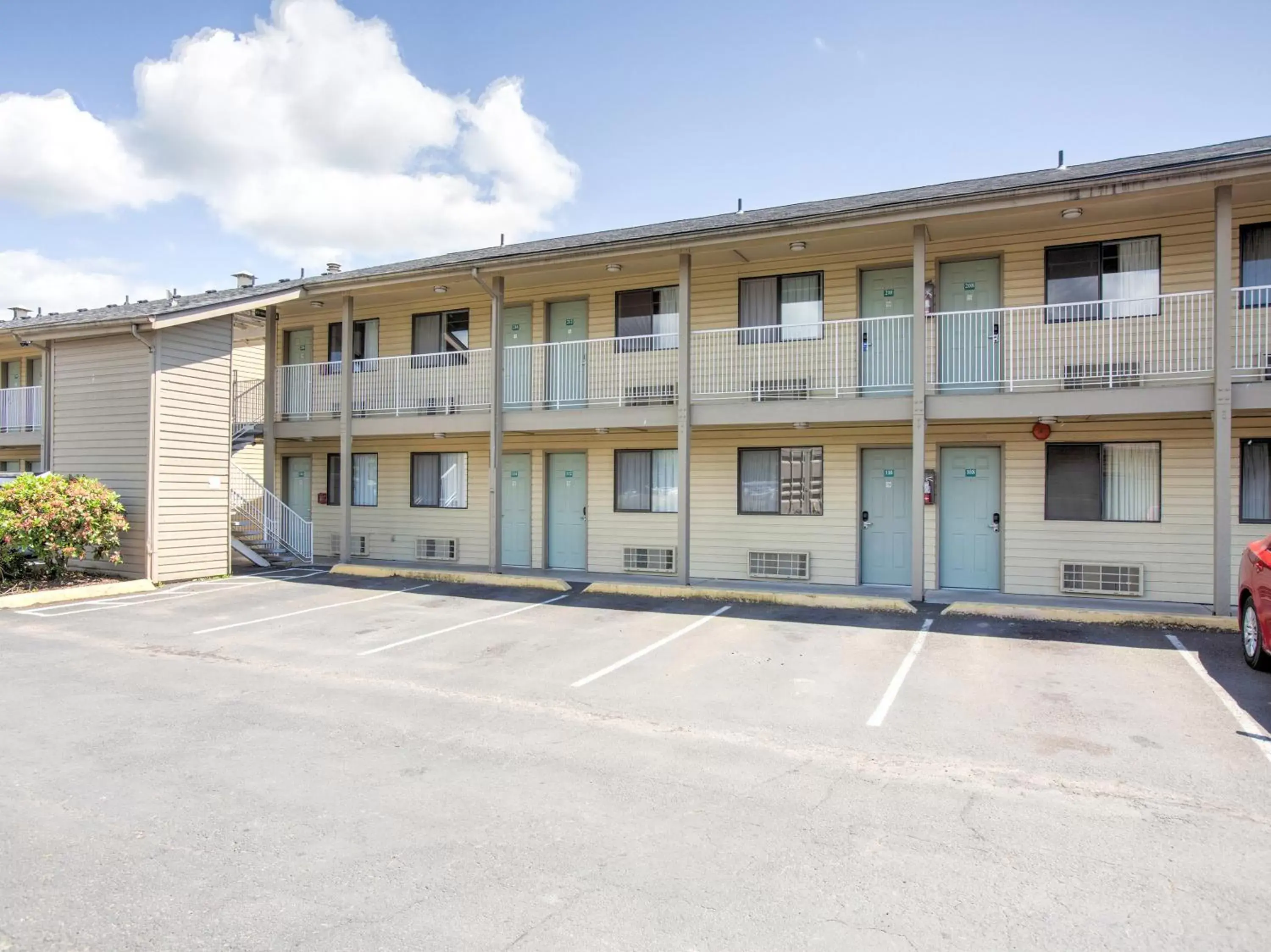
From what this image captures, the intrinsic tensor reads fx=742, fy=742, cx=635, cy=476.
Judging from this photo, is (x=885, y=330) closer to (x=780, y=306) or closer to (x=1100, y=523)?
(x=780, y=306)

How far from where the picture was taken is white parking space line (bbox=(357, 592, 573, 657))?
8477mm

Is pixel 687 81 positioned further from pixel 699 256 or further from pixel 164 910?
pixel 164 910

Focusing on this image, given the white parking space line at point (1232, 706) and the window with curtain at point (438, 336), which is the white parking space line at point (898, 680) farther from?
the window with curtain at point (438, 336)

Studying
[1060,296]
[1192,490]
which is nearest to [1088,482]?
[1192,490]

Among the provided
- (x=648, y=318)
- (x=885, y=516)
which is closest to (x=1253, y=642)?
(x=885, y=516)

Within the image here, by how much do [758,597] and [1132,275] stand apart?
7214 mm

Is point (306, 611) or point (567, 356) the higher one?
point (567, 356)

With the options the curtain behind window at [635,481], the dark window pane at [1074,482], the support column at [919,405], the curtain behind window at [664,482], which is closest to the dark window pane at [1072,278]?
the dark window pane at [1074,482]

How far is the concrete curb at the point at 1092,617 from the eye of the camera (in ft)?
29.7

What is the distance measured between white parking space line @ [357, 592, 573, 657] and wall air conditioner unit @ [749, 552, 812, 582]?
10.7 feet

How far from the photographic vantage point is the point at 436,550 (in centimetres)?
1550

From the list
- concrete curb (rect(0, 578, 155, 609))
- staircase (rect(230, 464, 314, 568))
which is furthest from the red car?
staircase (rect(230, 464, 314, 568))

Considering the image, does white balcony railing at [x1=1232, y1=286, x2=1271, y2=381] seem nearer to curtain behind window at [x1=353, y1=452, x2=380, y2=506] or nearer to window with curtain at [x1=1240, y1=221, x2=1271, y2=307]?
window with curtain at [x1=1240, y1=221, x2=1271, y2=307]

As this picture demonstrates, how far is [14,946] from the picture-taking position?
2998 mm
